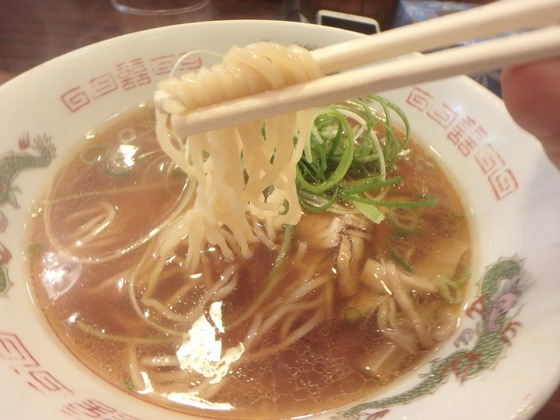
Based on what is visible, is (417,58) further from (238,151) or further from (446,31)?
(238,151)

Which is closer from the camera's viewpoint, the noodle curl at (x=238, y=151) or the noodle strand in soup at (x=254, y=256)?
the noodle curl at (x=238, y=151)

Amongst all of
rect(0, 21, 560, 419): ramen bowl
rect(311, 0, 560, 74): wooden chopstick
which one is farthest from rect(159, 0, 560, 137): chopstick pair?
rect(0, 21, 560, 419): ramen bowl

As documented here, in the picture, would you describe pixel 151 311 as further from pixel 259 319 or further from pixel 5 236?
pixel 5 236

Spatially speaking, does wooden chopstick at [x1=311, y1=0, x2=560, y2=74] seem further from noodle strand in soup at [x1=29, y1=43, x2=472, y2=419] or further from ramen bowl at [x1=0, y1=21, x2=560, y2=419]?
ramen bowl at [x1=0, y1=21, x2=560, y2=419]

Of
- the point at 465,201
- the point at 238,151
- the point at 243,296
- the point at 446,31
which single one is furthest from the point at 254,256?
the point at 446,31

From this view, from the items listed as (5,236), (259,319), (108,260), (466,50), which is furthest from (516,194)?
(5,236)

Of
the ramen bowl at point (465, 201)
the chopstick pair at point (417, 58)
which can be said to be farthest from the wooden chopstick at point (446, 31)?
the ramen bowl at point (465, 201)

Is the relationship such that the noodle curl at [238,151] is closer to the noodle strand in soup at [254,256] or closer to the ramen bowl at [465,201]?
the noodle strand in soup at [254,256]
